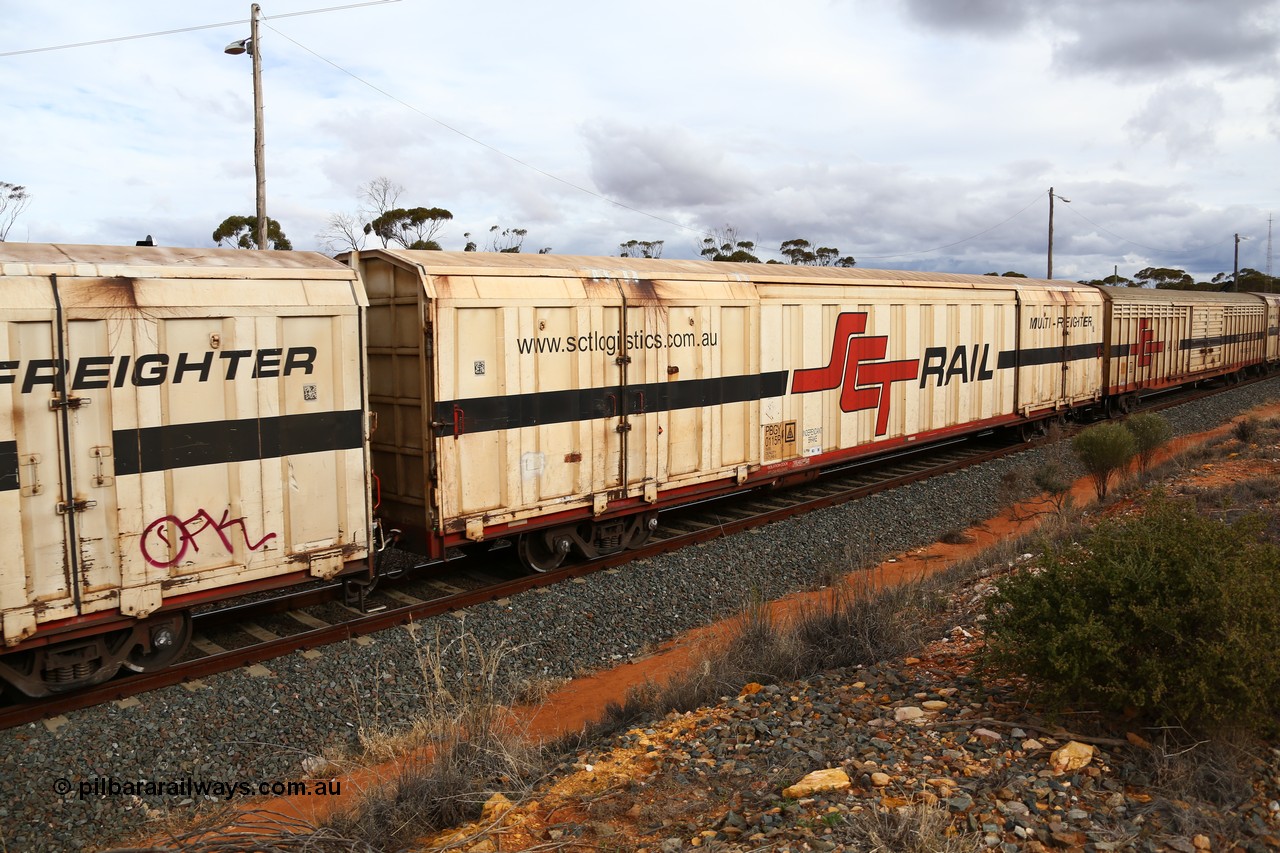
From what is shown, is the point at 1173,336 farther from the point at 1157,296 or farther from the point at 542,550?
the point at 542,550

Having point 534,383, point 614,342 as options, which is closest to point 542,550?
point 534,383

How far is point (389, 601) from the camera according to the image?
9.02 meters

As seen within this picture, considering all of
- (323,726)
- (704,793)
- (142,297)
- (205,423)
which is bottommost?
(323,726)

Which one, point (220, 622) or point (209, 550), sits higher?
point (209, 550)

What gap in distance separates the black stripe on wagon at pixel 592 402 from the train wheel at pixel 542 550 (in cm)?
139

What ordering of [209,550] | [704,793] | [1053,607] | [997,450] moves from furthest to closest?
[997,450] < [209,550] < [1053,607] < [704,793]

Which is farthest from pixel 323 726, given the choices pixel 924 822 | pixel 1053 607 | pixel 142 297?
pixel 1053 607

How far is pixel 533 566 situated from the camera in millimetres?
9961

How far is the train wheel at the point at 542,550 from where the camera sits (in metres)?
9.91

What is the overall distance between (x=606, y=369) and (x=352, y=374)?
3.08m

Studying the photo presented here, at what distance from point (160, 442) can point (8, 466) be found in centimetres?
98

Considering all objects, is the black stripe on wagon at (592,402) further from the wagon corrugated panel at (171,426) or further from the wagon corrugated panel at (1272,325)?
the wagon corrugated panel at (1272,325)

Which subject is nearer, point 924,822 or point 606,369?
point 924,822

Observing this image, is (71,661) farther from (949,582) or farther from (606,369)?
(949,582)
